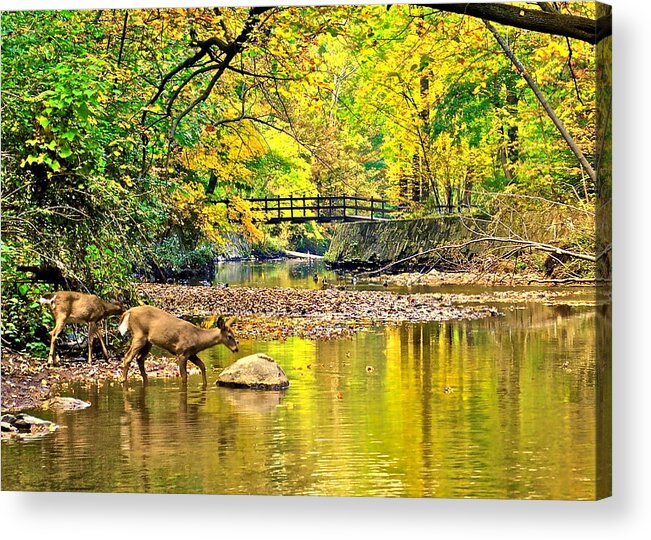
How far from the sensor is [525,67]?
8844 millimetres

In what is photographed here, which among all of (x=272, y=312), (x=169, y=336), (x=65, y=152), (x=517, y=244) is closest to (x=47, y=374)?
(x=169, y=336)

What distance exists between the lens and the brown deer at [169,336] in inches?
381

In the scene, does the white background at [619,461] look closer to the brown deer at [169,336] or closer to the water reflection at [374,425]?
the water reflection at [374,425]

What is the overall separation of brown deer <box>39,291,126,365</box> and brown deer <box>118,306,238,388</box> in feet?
0.64

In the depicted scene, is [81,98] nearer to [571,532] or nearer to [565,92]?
[565,92]

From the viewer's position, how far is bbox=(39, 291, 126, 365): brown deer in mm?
9930

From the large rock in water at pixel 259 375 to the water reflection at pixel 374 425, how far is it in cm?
6

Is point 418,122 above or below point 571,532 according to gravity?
above

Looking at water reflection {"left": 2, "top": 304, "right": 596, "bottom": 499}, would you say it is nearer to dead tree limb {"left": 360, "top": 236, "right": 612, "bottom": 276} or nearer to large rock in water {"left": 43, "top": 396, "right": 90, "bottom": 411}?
large rock in water {"left": 43, "top": 396, "right": 90, "bottom": 411}

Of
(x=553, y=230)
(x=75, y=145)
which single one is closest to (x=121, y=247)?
(x=75, y=145)

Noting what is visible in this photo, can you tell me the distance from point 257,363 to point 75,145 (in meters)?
1.99

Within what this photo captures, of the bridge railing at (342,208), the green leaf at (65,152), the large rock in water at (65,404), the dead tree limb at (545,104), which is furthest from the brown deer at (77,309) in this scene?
the dead tree limb at (545,104)

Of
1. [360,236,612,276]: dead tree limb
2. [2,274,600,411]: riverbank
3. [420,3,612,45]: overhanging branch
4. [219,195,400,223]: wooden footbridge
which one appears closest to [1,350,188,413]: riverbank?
[2,274,600,411]: riverbank

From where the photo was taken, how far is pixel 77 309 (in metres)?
10.0
